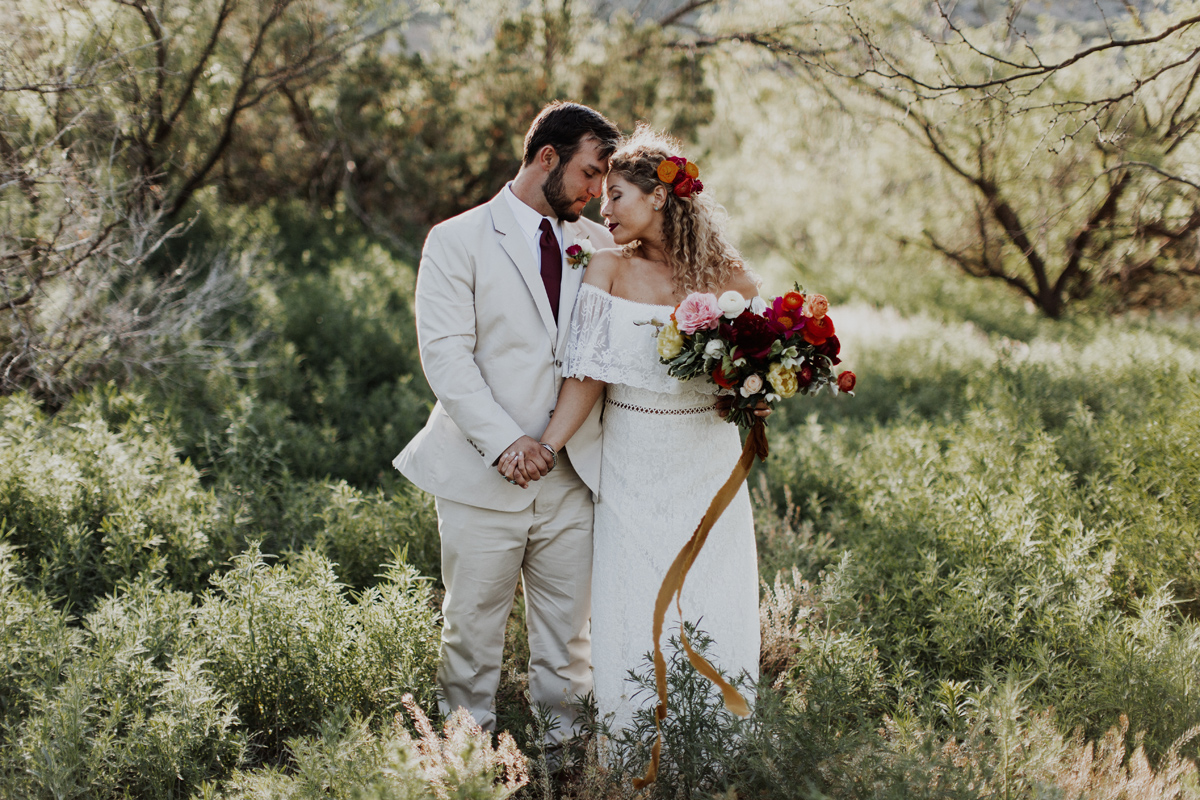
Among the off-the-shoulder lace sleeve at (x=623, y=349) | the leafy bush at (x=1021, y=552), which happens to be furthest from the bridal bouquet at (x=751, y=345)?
the leafy bush at (x=1021, y=552)

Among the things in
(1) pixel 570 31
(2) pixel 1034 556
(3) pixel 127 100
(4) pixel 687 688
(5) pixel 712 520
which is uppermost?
(1) pixel 570 31

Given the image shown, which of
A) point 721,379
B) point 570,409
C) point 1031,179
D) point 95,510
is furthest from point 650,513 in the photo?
point 1031,179

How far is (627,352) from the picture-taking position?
3.11 meters

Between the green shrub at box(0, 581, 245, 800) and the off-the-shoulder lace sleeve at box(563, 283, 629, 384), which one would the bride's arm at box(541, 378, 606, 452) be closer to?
the off-the-shoulder lace sleeve at box(563, 283, 629, 384)

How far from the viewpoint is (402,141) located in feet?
39.4

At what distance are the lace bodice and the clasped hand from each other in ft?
1.13

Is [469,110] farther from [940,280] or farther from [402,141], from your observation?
[940,280]

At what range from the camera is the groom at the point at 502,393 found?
3184 mm

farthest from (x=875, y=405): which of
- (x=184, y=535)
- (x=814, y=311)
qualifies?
(x=184, y=535)

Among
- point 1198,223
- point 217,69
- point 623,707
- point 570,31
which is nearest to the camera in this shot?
point 623,707

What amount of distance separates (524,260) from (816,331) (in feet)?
3.96

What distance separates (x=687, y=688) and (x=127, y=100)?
755cm

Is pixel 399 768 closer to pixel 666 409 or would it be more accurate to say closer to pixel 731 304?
pixel 666 409

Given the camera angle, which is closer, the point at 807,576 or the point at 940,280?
the point at 807,576
